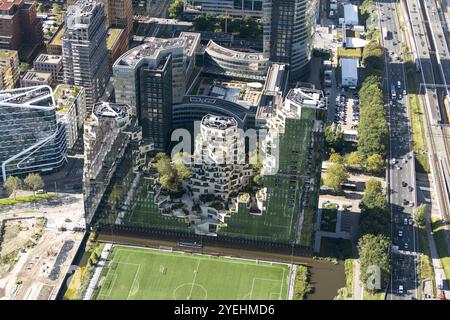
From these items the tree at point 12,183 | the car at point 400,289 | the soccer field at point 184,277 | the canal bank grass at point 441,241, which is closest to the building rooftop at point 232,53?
the canal bank grass at point 441,241

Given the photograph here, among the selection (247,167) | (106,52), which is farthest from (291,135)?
(106,52)

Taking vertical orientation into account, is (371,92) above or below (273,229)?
above

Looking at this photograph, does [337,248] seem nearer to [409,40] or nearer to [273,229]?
[273,229]

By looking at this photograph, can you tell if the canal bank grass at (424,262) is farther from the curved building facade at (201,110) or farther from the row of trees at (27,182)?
the row of trees at (27,182)

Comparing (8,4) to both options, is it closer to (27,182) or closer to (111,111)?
(27,182)
